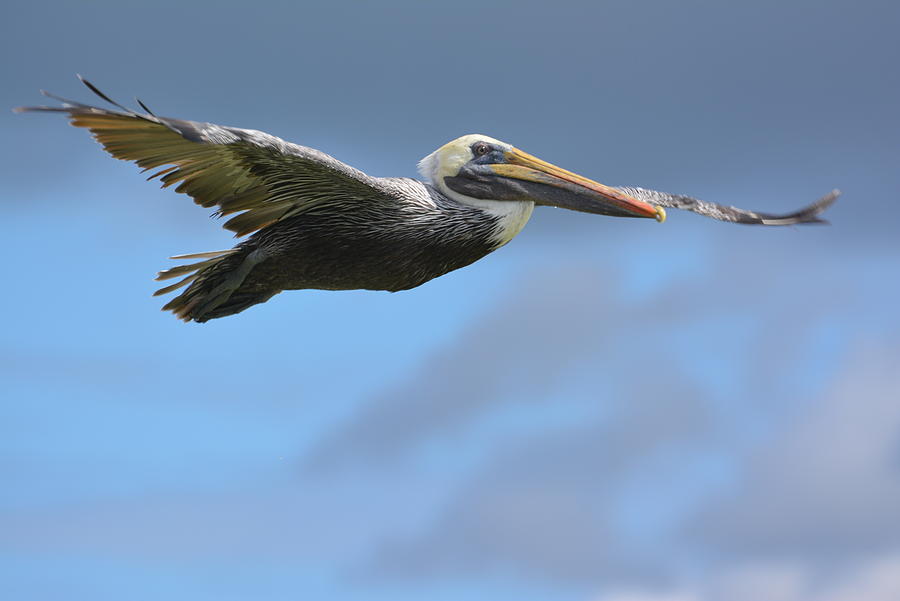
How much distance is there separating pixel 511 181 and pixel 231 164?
243 cm

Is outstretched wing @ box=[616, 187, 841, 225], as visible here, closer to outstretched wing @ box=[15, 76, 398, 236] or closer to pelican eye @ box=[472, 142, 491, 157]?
pelican eye @ box=[472, 142, 491, 157]

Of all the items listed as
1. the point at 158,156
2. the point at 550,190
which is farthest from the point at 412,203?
the point at 158,156

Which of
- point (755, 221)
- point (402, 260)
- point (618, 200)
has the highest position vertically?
point (755, 221)

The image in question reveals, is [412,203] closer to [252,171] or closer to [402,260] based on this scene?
[402,260]

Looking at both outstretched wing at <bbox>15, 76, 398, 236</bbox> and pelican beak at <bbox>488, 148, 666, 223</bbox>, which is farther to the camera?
pelican beak at <bbox>488, 148, 666, 223</bbox>

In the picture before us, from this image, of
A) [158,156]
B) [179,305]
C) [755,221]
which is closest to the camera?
[158,156]

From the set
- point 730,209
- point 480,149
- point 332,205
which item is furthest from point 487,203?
point 730,209

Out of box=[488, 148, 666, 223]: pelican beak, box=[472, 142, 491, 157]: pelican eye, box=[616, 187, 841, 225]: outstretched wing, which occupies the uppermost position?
box=[616, 187, 841, 225]: outstretched wing

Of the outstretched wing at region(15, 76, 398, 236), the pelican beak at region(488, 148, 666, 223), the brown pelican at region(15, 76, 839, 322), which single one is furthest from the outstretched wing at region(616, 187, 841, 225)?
the outstretched wing at region(15, 76, 398, 236)

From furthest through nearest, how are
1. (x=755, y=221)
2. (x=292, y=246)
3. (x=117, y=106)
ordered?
(x=755, y=221), (x=292, y=246), (x=117, y=106)

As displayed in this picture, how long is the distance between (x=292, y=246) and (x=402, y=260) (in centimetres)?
90

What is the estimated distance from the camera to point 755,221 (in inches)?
505

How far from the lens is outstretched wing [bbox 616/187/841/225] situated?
12203 millimetres

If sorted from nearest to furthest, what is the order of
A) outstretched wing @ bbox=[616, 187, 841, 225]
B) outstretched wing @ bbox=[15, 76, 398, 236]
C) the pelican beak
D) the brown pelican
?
outstretched wing @ bbox=[15, 76, 398, 236]
the brown pelican
the pelican beak
outstretched wing @ bbox=[616, 187, 841, 225]
